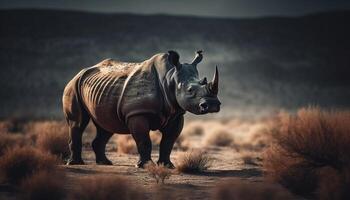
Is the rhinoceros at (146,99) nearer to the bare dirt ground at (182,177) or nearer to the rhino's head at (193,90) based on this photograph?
the rhino's head at (193,90)

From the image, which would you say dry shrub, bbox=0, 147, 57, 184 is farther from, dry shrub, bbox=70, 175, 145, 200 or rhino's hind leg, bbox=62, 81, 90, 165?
rhino's hind leg, bbox=62, 81, 90, 165

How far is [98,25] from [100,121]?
51.9m

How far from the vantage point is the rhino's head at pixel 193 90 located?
A: 9.54 meters

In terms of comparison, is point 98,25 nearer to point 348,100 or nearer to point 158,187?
point 348,100

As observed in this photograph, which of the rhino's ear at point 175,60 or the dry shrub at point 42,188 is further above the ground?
the rhino's ear at point 175,60

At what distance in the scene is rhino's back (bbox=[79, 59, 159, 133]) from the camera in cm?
1045

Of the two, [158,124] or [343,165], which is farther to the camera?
[158,124]

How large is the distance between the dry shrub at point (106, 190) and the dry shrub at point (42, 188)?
218mm

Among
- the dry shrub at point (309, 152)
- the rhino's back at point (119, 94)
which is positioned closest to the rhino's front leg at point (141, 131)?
the rhino's back at point (119, 94)

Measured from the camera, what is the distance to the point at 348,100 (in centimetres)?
5772

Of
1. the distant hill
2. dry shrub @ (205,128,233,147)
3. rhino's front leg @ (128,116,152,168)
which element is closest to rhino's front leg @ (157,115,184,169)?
rhino's front leg @ (128,116,152,168)

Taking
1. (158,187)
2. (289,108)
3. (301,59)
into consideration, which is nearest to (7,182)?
(158,187)

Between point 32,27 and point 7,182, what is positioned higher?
point 32,27

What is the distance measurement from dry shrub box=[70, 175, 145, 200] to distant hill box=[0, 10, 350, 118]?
137 feet
